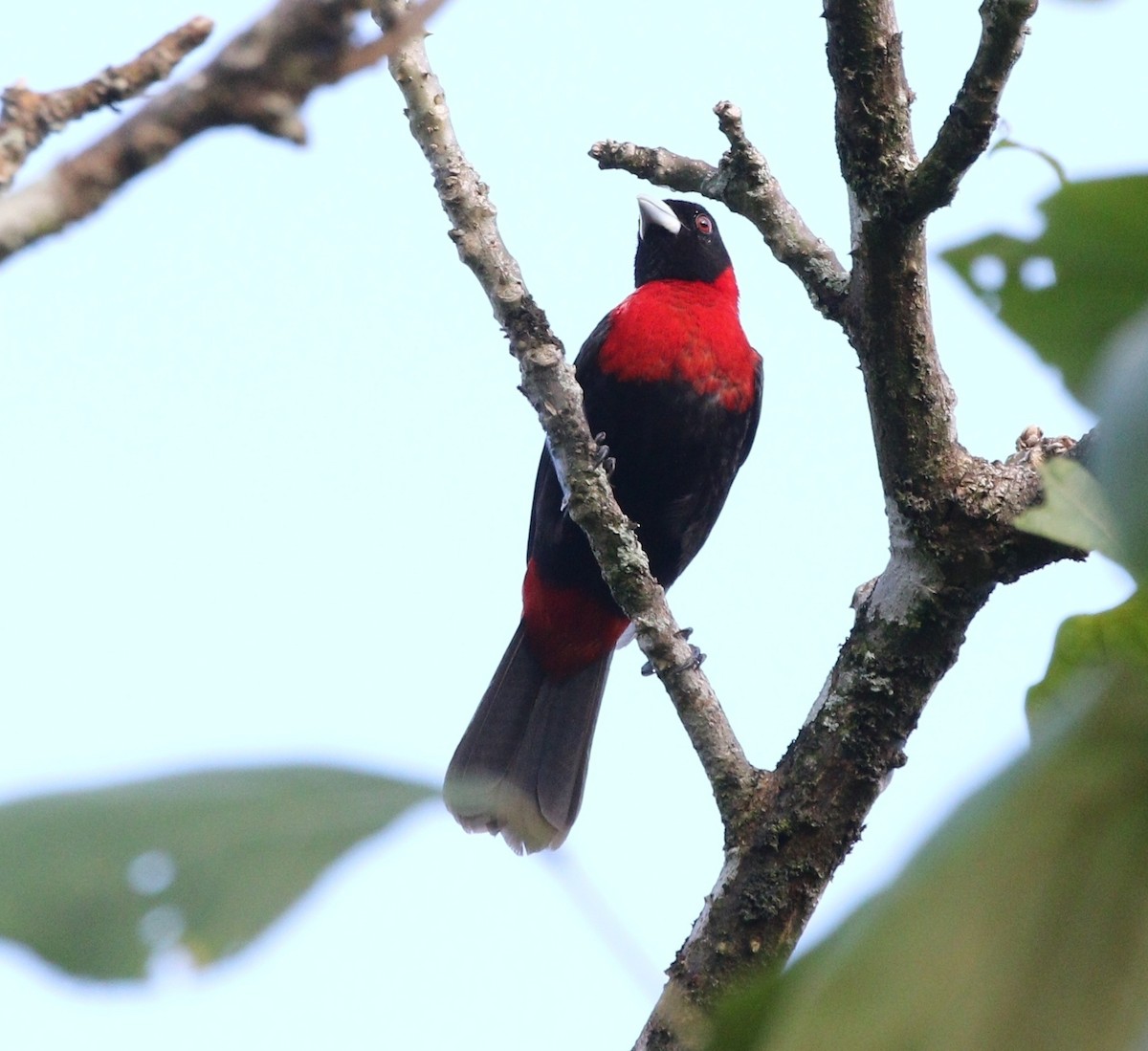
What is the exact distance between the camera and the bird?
4.52 metres

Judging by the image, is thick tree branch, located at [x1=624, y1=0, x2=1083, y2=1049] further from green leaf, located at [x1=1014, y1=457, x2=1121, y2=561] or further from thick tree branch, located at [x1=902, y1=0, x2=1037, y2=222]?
green leaf, located at [x1=1014, y1=457, x2=1121, y2=561]

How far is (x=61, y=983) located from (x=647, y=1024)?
191cm

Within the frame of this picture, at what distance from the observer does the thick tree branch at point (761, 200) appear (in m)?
2.77

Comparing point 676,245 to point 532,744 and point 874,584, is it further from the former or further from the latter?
point 874,584

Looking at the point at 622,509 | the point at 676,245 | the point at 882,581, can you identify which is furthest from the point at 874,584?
the point at 676,245

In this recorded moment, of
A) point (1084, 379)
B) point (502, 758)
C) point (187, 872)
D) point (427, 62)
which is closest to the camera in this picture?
point (187, 872)

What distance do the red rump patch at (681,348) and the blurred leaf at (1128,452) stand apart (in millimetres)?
4165

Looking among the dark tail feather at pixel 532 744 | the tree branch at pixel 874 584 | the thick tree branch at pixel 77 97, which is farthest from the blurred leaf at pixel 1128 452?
the dark tail feather at pixel 532 744

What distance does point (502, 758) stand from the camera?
14.7ft

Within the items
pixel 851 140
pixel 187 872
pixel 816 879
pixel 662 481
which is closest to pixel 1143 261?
pixel 187 872

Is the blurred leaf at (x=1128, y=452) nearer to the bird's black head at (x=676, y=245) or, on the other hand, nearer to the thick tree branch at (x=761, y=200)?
the thick tree branch at (x=761, y=200)

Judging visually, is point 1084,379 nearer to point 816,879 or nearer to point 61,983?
point 61,983

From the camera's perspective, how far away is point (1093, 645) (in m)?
0.91

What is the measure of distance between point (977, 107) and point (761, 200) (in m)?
0.85
